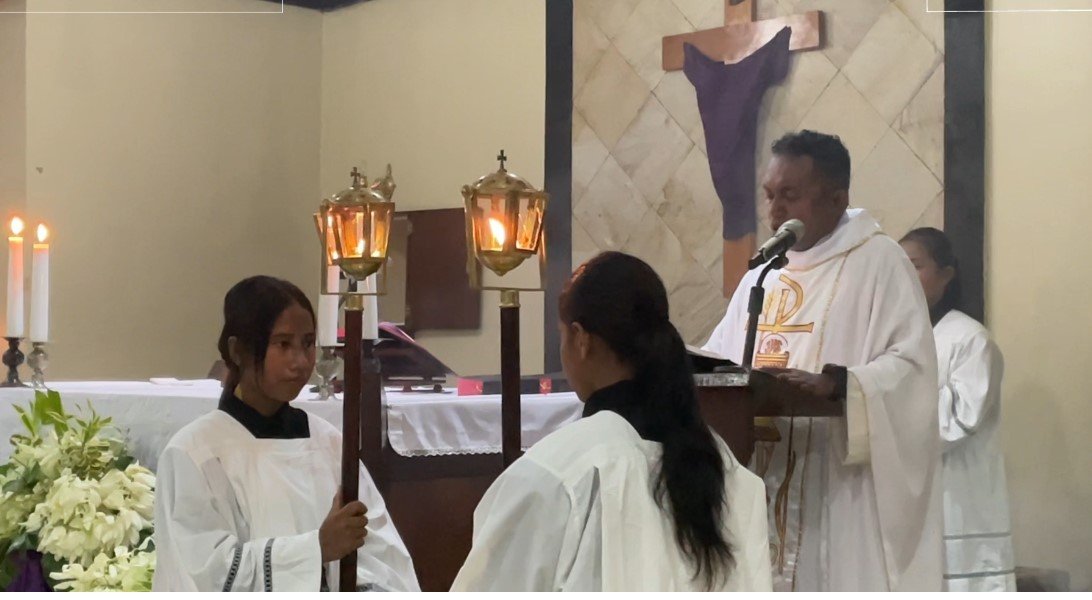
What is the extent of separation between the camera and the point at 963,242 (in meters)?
3.69

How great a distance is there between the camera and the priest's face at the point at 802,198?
3801 millimetres

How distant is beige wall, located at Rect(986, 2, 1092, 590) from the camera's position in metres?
3.70

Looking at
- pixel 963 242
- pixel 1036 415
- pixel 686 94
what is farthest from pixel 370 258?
pixel 1036 415

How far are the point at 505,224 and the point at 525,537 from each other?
1.34m

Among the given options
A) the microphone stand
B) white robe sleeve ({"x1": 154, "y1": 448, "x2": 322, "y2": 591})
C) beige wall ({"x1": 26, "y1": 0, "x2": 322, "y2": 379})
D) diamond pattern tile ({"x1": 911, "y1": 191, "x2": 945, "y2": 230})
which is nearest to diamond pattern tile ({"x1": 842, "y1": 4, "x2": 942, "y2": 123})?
diamond pattern tile ({"x1": 911, "y1": 191, "x2": 945, "y2": 230})

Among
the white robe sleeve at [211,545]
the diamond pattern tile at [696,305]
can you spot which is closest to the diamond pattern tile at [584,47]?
the diamond pattern tile at [696,305]

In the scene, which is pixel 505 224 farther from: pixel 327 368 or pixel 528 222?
pixel 327 368

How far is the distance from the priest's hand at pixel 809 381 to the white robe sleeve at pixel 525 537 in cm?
127

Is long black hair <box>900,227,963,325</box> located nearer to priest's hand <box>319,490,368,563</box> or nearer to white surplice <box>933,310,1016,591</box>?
white surplice <box>933,310,1016,591</box>

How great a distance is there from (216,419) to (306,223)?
837 millimetres

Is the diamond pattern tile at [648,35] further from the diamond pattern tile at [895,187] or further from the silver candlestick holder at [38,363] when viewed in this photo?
the silver candlestick holder at [38,363]

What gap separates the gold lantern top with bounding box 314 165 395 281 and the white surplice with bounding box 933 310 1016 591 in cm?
149

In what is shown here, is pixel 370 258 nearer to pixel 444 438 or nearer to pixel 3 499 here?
pixel 444 438

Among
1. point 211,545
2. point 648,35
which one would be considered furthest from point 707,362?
point 211,545
